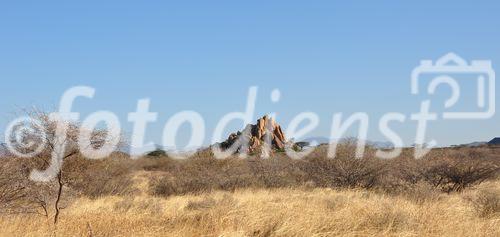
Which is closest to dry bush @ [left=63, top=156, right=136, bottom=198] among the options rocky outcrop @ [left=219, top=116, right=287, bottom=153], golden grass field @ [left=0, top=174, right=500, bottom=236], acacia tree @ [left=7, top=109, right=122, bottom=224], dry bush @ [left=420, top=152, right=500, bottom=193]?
acacia tree @ [left=7, top=109, right=122, bottom=224]

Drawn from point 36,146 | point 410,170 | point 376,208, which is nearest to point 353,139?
point 410,170

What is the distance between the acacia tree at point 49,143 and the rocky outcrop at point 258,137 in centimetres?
2963

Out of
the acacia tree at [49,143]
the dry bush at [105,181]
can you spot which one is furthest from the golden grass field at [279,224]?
the dry bush at [105,181]

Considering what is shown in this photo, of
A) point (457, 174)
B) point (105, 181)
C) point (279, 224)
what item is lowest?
point (105, 181)

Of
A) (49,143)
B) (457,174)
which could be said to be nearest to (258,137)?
(457,174)

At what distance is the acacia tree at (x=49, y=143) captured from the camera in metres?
11.6

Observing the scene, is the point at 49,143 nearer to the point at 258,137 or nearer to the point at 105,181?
A: the point at 105,181

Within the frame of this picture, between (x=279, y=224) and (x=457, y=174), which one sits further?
(x=457, y=174)

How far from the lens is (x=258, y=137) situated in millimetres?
55781

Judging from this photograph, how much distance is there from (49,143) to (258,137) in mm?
44308

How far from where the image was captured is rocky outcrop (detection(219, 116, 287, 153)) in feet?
151

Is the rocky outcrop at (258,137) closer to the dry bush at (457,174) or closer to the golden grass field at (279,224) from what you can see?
the dry bush at (457,174)

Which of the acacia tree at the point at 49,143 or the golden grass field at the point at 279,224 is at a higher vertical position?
the acacia tree at the point at 49,143

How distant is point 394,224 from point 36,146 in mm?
6820
